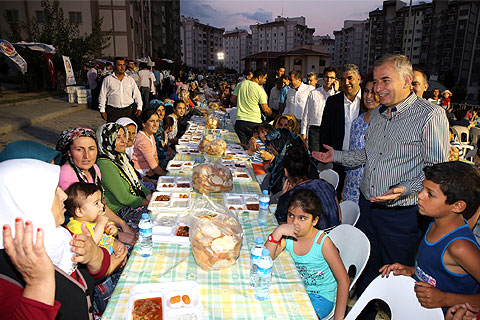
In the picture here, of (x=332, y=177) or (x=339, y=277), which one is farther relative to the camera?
(x=332, y=177)

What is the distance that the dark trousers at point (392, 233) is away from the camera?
2.58 m

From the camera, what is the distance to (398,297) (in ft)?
6.10

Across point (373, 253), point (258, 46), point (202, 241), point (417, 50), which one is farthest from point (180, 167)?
point (258, 46)

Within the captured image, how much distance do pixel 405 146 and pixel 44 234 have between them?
2.60 meters

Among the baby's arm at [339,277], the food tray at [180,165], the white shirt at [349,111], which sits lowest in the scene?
the baby's arm at [339,277]

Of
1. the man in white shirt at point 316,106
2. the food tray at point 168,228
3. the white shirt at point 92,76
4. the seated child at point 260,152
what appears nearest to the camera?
the food tray at point 168,228

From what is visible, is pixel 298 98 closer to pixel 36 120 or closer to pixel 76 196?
pixel 76 196

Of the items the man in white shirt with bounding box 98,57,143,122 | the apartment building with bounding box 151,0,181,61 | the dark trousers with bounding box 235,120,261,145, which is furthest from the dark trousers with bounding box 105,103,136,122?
the apartment building with bounding box 151,0,181,61

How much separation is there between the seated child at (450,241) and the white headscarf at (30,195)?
195 cm

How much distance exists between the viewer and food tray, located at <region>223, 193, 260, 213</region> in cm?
297

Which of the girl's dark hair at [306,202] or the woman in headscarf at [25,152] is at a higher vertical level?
the woman in headscarf at [25,152]

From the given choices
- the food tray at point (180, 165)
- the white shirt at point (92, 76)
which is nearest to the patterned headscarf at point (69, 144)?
the food tray at point (180, 165)

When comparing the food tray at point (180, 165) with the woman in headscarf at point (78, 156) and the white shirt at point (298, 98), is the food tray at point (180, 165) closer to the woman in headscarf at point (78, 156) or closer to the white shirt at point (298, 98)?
the woman in headscarf at point (78, 156)

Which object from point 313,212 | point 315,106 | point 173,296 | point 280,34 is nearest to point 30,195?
point 173,296
